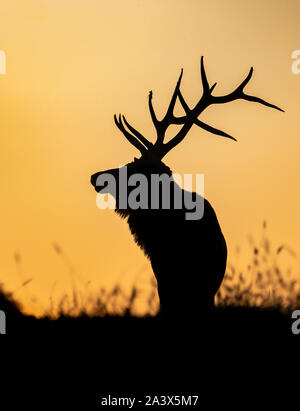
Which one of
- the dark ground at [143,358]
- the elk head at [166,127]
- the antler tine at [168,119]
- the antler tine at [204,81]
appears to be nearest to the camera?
the dark ground at [143,358]

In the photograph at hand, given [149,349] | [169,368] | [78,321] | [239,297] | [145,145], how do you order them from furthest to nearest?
[145,145] < [239,297] < [78,321] < [149,349] < [169,368]

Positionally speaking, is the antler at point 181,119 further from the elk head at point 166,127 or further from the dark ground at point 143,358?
the dark ground at point 143,358

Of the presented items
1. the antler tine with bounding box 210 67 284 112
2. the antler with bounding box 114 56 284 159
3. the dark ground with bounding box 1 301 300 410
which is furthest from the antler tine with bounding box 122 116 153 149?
the dark ground with bounding box 1 301 300 410

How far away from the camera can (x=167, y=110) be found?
350 inches

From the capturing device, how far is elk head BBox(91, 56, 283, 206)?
8.16 metres

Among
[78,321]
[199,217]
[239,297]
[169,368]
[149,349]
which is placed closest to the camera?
[169,368]

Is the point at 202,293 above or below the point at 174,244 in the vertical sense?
below

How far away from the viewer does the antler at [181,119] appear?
8555 millimetres

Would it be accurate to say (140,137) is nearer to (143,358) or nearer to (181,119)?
(181,119)

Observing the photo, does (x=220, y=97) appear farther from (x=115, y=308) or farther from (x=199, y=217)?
(x=115, y=308)

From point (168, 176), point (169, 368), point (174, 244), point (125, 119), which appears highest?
point (125, 119)

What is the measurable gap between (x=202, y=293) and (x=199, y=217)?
2.59 ft

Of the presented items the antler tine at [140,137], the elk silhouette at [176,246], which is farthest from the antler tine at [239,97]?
the antler tine at [140,137]

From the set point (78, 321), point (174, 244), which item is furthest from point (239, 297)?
point (78, 321)
